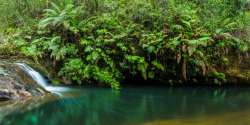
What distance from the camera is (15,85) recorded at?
475 centimetres

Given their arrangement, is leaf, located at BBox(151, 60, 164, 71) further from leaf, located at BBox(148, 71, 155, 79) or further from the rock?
the rock

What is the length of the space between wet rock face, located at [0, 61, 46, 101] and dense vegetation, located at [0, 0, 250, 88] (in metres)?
1.72

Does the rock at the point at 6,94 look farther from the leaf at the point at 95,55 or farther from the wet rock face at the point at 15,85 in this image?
the leaf at the point at 95,55

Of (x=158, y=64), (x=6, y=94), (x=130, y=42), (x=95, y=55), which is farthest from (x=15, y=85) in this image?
(x=158, y=64)

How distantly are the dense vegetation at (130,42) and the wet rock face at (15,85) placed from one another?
172cm

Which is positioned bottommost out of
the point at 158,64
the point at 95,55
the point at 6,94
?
the point at 6,94

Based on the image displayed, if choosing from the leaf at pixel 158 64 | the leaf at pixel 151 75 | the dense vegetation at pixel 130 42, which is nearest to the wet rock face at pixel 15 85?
the dense vegetation at pixel 130 42

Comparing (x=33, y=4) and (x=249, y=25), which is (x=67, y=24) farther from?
(x=249, y=25)

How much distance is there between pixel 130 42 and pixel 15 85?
15.6 feet

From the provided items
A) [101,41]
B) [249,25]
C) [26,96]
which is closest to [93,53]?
[101,41]

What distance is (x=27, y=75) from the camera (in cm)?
588

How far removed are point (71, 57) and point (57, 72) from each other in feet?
3.55

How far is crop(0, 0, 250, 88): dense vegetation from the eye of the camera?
23.1ft

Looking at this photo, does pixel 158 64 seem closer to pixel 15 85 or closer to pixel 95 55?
pixel 95 55
